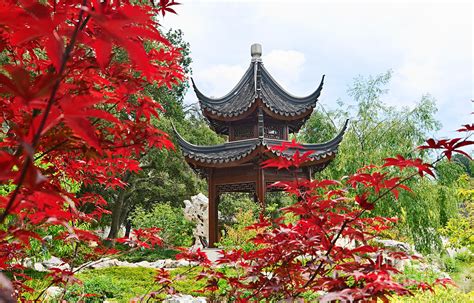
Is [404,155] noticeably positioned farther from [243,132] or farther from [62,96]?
[62,96]

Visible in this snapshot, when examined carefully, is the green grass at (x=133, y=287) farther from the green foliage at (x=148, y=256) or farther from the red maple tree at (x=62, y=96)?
the green foliage at (x=148, y=256)

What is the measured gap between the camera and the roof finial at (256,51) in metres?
10.6

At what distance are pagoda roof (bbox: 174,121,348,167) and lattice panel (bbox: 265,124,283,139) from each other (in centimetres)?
36

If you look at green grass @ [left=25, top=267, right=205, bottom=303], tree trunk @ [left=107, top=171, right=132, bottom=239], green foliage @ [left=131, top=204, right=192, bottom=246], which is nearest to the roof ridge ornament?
green foliage @ [left=131, top=204, right=192, bottom=246]

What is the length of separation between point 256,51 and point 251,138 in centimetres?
252

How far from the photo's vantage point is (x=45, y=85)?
47 centimetres

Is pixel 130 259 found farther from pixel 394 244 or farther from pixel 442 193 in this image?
pixel 442 193

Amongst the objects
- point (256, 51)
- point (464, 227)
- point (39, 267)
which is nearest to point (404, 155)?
point (464, 227)

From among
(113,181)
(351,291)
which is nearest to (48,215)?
(351,291)

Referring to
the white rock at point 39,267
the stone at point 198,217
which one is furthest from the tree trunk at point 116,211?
the white rock at point 39,267

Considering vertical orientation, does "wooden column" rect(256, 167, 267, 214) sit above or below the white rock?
above

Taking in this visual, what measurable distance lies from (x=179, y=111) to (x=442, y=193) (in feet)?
32.6

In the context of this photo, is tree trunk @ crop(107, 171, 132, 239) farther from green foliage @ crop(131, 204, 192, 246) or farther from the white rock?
the white rock

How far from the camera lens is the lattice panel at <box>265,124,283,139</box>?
987 cm
